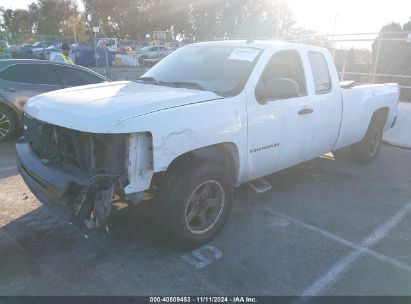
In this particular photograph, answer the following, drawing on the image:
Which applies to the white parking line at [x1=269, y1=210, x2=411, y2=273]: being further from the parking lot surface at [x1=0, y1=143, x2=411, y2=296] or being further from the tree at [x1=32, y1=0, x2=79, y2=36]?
the tree at [x1=32, y1=0, x2=79, y2=36]

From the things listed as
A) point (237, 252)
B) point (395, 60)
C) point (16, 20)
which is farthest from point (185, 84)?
point (16, 20)

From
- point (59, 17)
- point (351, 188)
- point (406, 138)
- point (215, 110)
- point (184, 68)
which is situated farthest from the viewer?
point (59, 17)

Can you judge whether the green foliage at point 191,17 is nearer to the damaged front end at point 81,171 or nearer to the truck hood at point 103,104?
the truck hood at point 103,104

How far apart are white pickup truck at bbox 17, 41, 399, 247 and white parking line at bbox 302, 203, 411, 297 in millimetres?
1084

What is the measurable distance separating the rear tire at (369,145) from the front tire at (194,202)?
3.71 metres

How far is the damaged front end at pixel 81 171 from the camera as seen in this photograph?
3.03 metres

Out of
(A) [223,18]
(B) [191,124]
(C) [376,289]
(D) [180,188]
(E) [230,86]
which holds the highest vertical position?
(A) [223,18]

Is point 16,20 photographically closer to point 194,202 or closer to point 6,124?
point 6,124

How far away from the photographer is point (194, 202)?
3.66 meters

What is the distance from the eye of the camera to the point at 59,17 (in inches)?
2566

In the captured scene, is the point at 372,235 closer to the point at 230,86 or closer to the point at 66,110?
the point at 230,86

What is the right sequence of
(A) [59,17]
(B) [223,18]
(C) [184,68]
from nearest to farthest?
(C) [184,68]
(B) [223,18]
(A) [59,17]

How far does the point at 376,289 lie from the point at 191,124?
6.93 ft

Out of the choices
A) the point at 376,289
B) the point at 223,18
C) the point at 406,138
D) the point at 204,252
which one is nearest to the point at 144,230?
the point at 204,252
